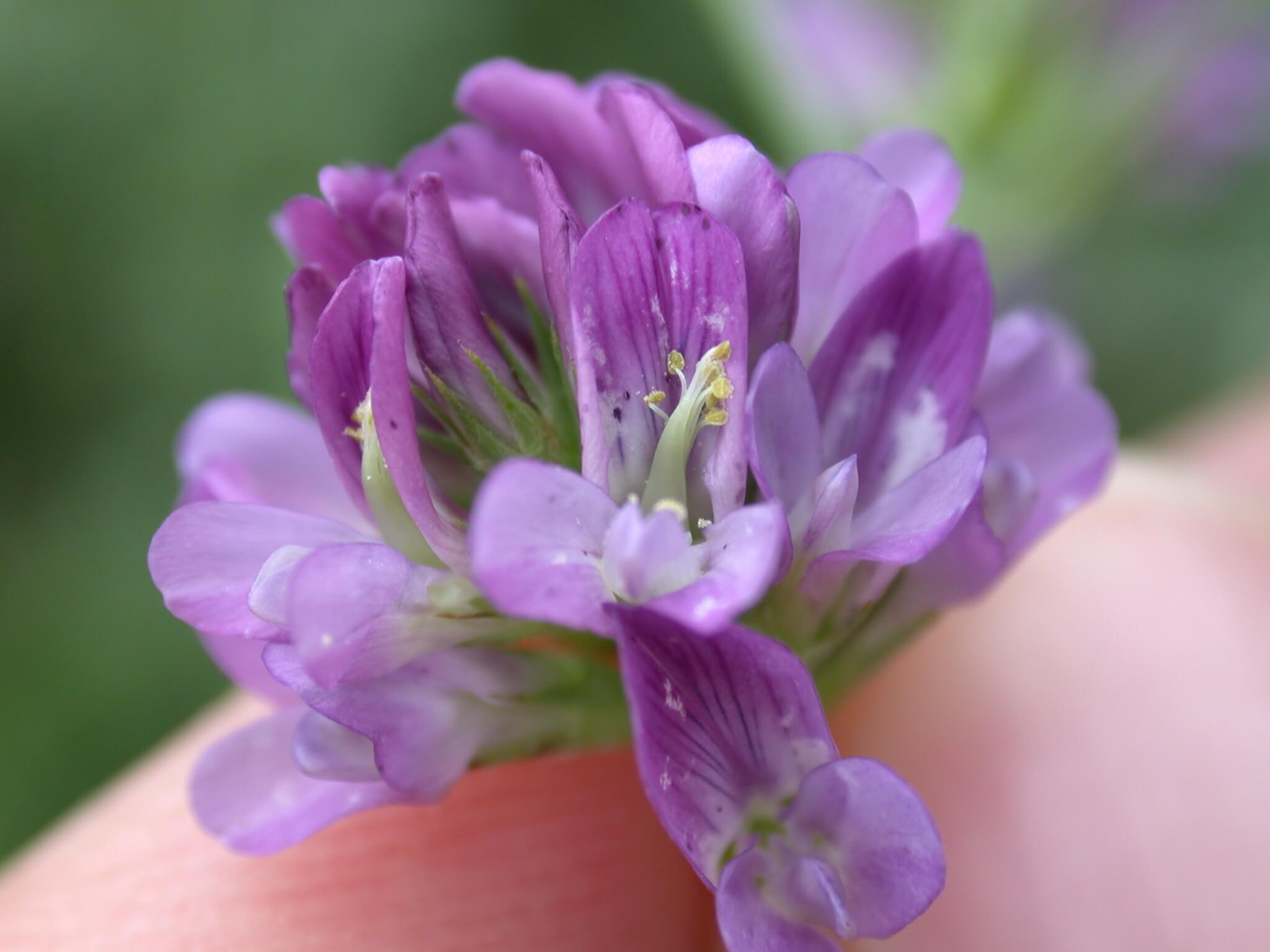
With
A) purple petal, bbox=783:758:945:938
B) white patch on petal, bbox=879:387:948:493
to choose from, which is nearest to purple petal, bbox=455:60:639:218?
white patch on petal, bbox=879:387:948:493

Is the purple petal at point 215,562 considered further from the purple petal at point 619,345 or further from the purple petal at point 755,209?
the purple petal at point 755,209

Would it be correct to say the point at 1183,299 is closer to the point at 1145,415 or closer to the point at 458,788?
the point at 1145,415

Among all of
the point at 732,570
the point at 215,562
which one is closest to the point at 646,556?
the point at 732,570

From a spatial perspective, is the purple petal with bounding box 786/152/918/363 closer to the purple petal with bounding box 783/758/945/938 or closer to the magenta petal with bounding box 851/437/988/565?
the magenta petal with bounding box 851/437/988/565

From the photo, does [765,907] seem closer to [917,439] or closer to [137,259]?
[917,439]

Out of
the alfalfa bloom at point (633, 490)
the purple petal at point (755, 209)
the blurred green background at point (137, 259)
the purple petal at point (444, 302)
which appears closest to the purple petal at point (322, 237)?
the alfalfa bloom at point (633, 490)
